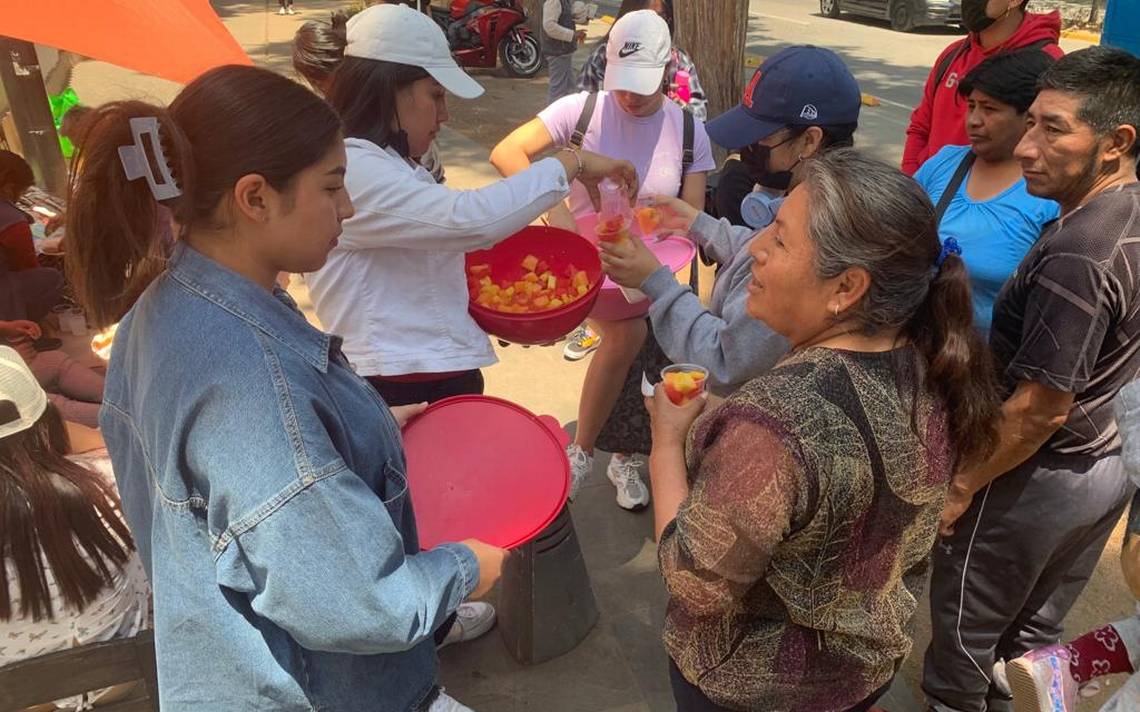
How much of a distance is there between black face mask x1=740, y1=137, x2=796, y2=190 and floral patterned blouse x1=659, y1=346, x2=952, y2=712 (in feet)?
3.90

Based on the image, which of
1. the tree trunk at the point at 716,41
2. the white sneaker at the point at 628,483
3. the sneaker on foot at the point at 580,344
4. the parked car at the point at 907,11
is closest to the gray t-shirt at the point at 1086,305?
the white sneaker at the point at 628,483

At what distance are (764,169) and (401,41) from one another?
118cm

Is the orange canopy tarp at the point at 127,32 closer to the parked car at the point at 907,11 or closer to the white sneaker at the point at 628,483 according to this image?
the white sneaker at the point at 628,483

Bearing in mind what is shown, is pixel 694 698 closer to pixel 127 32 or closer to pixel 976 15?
pixel 127 32

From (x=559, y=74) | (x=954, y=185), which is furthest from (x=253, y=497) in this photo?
(x=559, y=74)

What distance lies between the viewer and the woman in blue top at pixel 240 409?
1166 millimetres

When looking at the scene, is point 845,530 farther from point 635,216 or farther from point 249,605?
point 635,216

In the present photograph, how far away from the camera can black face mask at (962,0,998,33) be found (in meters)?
3.57

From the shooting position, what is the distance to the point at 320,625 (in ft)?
3.94

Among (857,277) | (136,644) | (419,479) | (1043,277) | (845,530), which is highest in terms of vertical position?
(857,277)

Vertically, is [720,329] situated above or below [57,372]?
above

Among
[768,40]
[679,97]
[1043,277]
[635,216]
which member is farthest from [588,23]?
[1043,277]

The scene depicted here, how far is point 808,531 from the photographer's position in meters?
1.40

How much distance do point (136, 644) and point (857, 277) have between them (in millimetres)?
1795
